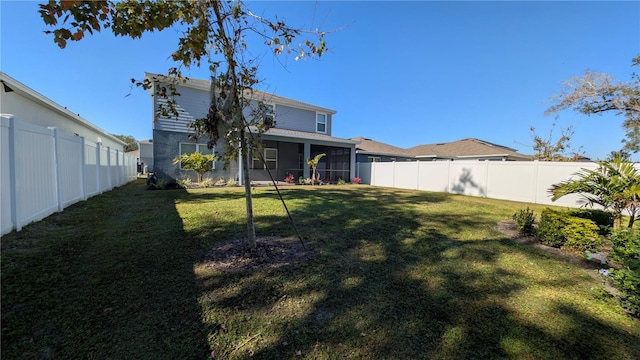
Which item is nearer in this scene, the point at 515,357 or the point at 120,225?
the point at 515,357

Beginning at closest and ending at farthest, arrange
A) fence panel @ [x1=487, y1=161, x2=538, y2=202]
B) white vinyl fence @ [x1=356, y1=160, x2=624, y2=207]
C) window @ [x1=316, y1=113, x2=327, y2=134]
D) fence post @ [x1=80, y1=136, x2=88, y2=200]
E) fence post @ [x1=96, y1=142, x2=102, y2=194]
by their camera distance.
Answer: fence post @ [x1=80, y1=136, x2=88, y2=200]
fence post @ [x1=96, y1=142, x2=102, y2=194]
white vinyl fence @ [x1=356, y1=160, x2=624, y2=207]
fence panel @ [x1=487, y1=161, x2=538, y2=202]
window @ [x1=316, y1=113, x2=327, y2=134]

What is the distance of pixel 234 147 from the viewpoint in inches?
141

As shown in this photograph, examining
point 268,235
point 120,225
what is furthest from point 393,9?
point 120,225

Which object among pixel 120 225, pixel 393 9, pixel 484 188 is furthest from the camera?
pixel 484 188

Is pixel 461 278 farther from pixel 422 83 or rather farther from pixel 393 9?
pixel 422 83

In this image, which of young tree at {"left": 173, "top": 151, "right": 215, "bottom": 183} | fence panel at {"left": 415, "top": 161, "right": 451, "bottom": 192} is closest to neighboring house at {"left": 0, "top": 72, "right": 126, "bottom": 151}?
young tree at {"left": 173, "top": 151, "right": 215, "bottom": 183}

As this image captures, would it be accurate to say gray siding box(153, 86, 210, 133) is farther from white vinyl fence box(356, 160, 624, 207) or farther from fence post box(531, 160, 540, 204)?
fence post box(531, 160, 540, 204)

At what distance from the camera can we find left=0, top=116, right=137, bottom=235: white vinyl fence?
3887 millimetres

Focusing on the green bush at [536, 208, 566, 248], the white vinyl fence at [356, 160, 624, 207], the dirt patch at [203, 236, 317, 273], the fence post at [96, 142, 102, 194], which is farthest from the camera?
the white vinyl fence at [356, 160, 624, 207]

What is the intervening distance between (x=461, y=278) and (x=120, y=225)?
6192mm

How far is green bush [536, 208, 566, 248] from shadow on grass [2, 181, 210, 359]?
5836mm

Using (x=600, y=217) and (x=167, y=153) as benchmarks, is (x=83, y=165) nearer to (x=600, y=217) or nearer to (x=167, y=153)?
(x=167, y=153)

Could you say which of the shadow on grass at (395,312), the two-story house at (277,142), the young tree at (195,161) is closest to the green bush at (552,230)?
the shadow on grass at (395,312)

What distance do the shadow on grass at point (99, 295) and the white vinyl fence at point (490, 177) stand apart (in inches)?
413
